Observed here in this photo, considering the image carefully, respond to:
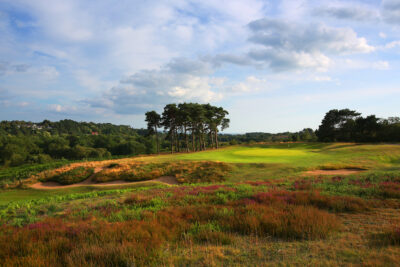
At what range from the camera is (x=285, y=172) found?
2200cm

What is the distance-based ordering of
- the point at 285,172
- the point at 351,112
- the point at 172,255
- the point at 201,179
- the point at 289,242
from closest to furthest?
the point at 172,255, the point at 289,242, the point at 285,172, the point at 201,179, the point at 351,112

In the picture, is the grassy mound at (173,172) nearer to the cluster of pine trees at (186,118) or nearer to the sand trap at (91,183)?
the sand trap at (91,183)

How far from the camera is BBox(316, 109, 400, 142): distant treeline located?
190ft

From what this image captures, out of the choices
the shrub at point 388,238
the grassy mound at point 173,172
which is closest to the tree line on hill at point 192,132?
the grassy mound at point 173,172

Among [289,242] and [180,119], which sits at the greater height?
[180,119]

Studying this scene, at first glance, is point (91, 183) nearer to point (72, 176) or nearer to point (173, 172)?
point (72, 176)

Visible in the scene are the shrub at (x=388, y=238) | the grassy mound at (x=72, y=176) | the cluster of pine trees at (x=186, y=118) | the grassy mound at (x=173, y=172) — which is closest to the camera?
the shrub at (x=388, y=238)

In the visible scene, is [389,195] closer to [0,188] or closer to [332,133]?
[0,188]

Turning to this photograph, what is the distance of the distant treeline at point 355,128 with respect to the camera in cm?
5793

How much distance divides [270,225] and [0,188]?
1350 inches

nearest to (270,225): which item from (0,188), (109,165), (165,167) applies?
(165,167)

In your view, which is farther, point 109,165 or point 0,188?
point 109,165

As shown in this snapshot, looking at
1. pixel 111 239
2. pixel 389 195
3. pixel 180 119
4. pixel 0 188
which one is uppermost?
pixel 180 119

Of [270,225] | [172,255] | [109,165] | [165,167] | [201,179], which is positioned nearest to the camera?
[172,255]
